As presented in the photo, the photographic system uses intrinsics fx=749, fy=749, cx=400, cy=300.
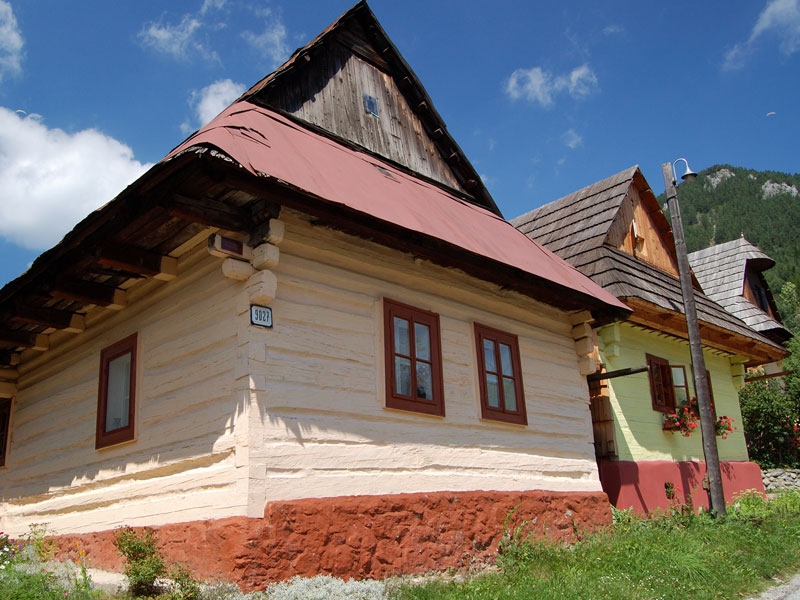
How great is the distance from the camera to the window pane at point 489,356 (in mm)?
8930

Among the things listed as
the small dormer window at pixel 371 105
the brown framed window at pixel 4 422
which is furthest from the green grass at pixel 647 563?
the brown framed window at pixel 4 422

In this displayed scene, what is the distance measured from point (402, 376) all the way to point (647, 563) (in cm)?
312

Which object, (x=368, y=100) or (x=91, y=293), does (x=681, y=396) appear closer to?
(x=368, y=100)

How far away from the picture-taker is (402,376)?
25.4 feet

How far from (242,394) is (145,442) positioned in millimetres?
1770

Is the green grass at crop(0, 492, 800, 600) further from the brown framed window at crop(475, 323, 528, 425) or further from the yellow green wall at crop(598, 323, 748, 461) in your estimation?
the yellow green wall at crop(598, 323, 748, 461)

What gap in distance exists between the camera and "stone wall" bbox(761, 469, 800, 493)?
68.0 ft

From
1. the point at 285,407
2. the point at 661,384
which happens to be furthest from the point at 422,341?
the point at 661,384

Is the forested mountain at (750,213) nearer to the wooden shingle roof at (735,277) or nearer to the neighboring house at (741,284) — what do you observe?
the neighboring house at (741,284)

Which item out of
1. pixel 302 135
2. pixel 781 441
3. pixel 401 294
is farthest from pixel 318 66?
pixel 781 441

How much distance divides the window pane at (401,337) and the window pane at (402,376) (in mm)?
97

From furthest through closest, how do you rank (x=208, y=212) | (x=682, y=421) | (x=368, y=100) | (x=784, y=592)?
(x=682, y=421), (x=368, y=100), (x=784, y=592), (x=208, y=212)

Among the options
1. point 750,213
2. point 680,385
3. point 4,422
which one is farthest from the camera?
point 750,213

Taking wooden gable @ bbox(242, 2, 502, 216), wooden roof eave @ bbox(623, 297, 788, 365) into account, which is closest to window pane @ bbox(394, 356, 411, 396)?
wooden gable @ bbox(242, 2, 502, 216)
